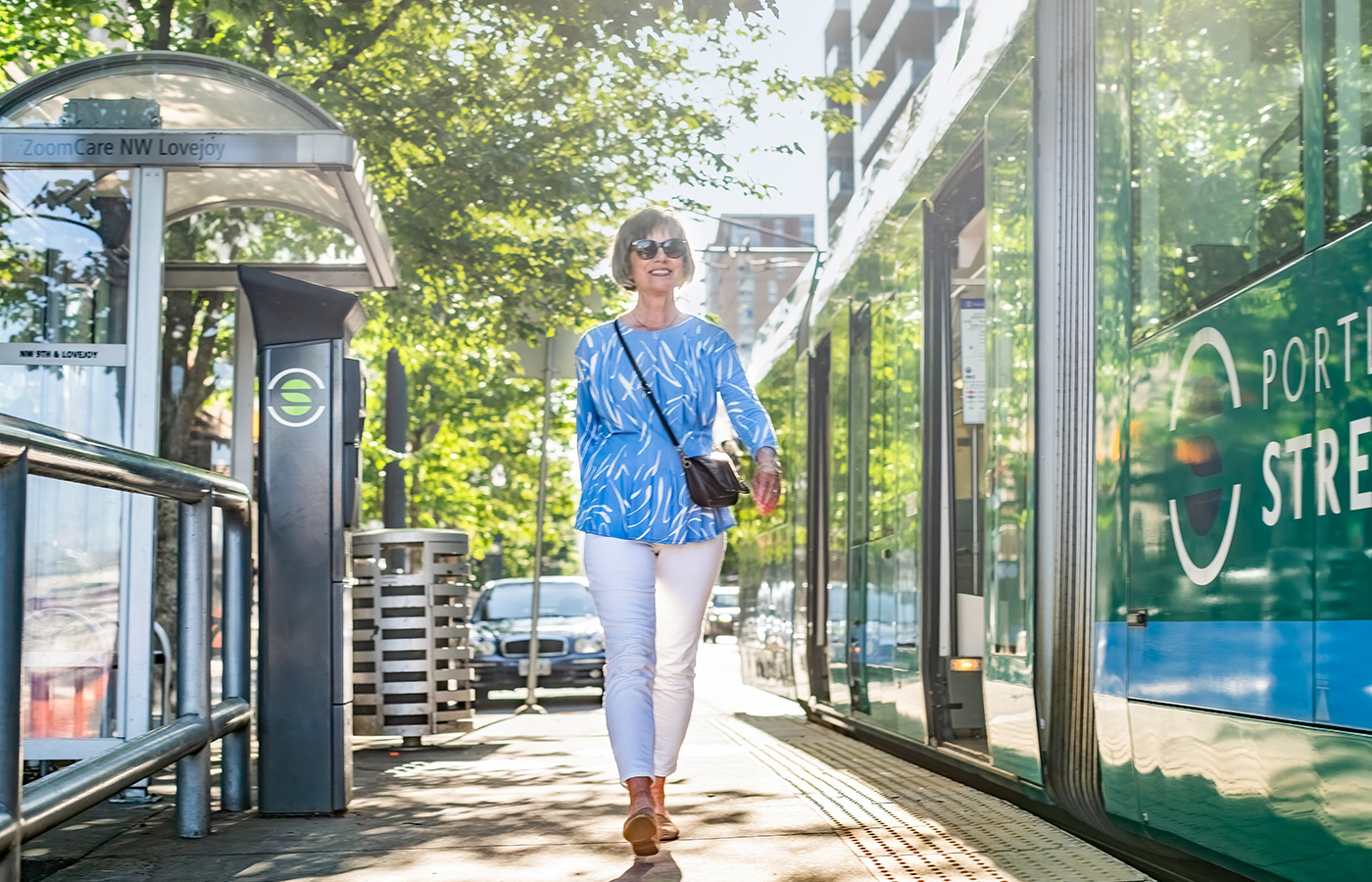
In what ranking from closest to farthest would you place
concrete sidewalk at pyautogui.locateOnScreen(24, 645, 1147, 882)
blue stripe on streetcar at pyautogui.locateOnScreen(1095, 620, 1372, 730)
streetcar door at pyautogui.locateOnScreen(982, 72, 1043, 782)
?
blue stripe on streetcar at pyautogui.locateOnScreen(1095, 620, 1372, 730)
concrete sidewalk at pyautogui.locateOnScreen(24, 645, 1147, 882)
streetcar door at pyautogui.locateOnScreen(982, 72, 1043, 782)

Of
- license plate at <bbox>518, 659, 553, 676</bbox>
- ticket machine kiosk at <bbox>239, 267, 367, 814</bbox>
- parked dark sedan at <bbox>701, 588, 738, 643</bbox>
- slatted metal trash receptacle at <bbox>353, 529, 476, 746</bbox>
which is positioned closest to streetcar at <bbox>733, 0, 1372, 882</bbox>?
ticket machine kiosk at <bbox>239, 267, 367, 814</bbox>

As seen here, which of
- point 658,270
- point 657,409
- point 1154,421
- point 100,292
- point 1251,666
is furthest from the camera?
point 100,292

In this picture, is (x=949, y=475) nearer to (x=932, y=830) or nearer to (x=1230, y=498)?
(x=932, y=830)

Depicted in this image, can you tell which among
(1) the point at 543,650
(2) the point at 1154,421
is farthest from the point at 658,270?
(1) the point at 543,650

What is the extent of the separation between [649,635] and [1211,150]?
2.05 m

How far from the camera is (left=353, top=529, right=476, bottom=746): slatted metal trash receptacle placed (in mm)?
9172

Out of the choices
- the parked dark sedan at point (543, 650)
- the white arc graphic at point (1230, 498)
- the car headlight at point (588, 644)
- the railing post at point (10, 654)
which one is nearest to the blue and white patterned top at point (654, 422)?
the white arc graphic at point (1230, 498)

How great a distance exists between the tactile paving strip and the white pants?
646 millimetres

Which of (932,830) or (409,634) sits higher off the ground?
(409,634)

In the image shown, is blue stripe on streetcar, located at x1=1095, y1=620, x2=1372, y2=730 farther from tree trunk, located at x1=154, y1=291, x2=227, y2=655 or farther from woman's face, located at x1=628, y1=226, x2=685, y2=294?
tree trunk, located at x1=154, y1=291, x2=227, y2=655

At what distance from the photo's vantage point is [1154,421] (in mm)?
4238

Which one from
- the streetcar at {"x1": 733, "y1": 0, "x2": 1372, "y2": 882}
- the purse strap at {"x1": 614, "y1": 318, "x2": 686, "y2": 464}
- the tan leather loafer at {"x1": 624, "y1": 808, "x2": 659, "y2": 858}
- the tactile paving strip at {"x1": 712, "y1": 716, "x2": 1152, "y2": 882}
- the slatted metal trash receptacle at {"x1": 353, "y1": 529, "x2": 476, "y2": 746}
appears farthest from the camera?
the slatted metal trash receptacle at {"x1": 353, "y1": 529, "x2": 476, "y2": 746}

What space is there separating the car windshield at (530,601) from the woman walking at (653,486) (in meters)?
13.3

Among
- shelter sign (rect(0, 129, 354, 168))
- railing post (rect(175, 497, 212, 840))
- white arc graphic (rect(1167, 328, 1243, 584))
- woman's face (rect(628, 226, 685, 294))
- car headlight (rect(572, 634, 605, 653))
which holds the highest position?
shelter sign (rect(0, 129, 354, 168))
